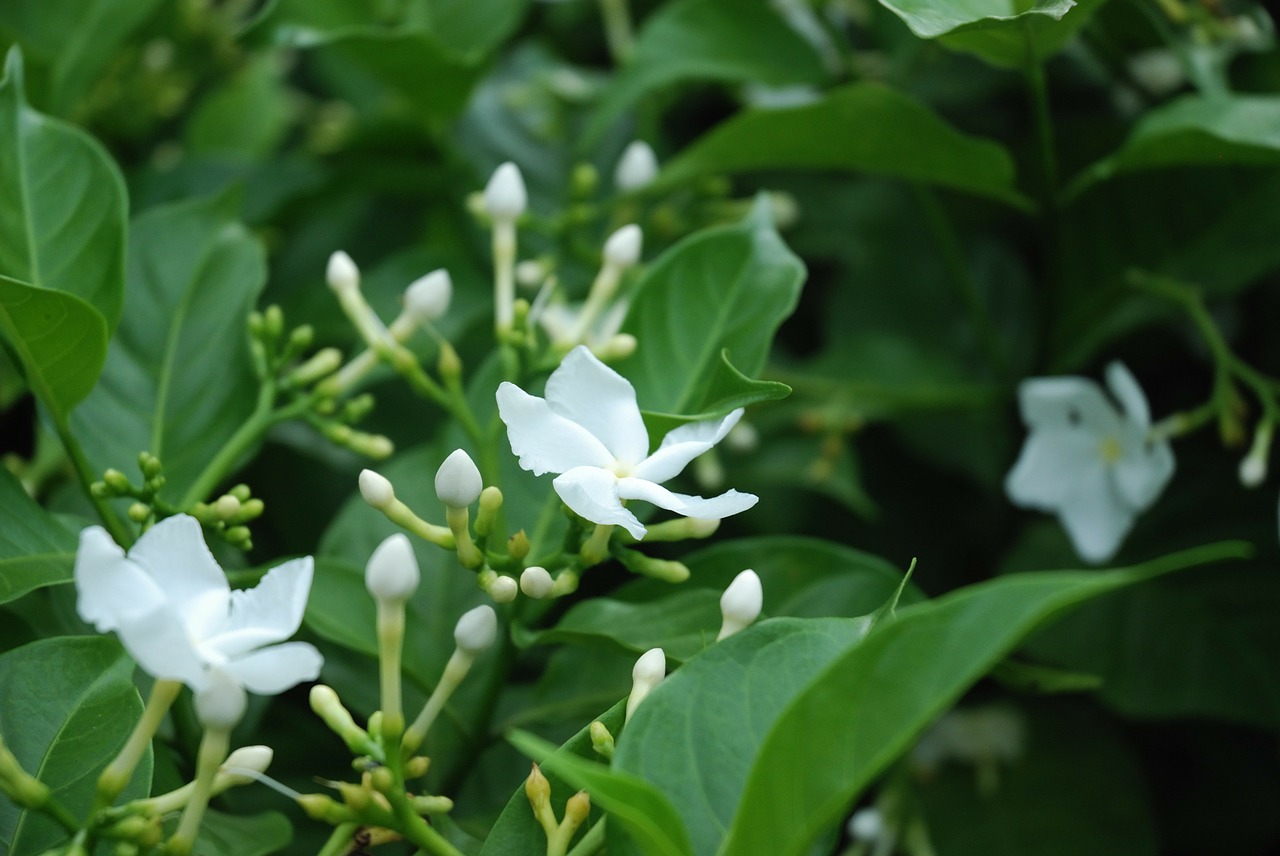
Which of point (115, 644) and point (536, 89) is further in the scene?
point (536, 89)

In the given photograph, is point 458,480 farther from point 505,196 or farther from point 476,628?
point 505,196

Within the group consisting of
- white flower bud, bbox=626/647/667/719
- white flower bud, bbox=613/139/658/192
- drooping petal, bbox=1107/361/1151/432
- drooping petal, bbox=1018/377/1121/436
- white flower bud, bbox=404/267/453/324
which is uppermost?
white flower bud, bbox=404/267/453/324

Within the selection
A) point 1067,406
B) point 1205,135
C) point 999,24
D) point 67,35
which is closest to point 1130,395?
point 1067,406

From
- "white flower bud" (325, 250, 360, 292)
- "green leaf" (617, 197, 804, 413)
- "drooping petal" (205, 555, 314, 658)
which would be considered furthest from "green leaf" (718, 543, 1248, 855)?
"white flower bud" (325, 250, 360, 292)

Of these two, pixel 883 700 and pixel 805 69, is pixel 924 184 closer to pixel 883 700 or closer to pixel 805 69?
pixel 805 69

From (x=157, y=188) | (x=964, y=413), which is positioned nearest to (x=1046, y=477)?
(x=964, y=413)

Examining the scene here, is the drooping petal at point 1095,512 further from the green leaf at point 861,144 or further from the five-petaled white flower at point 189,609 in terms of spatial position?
the five-petaled white flower at point 189,609

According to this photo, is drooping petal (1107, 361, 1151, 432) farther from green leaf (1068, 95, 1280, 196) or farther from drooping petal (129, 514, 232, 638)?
drooping petal (129, 514, 232, 638)
